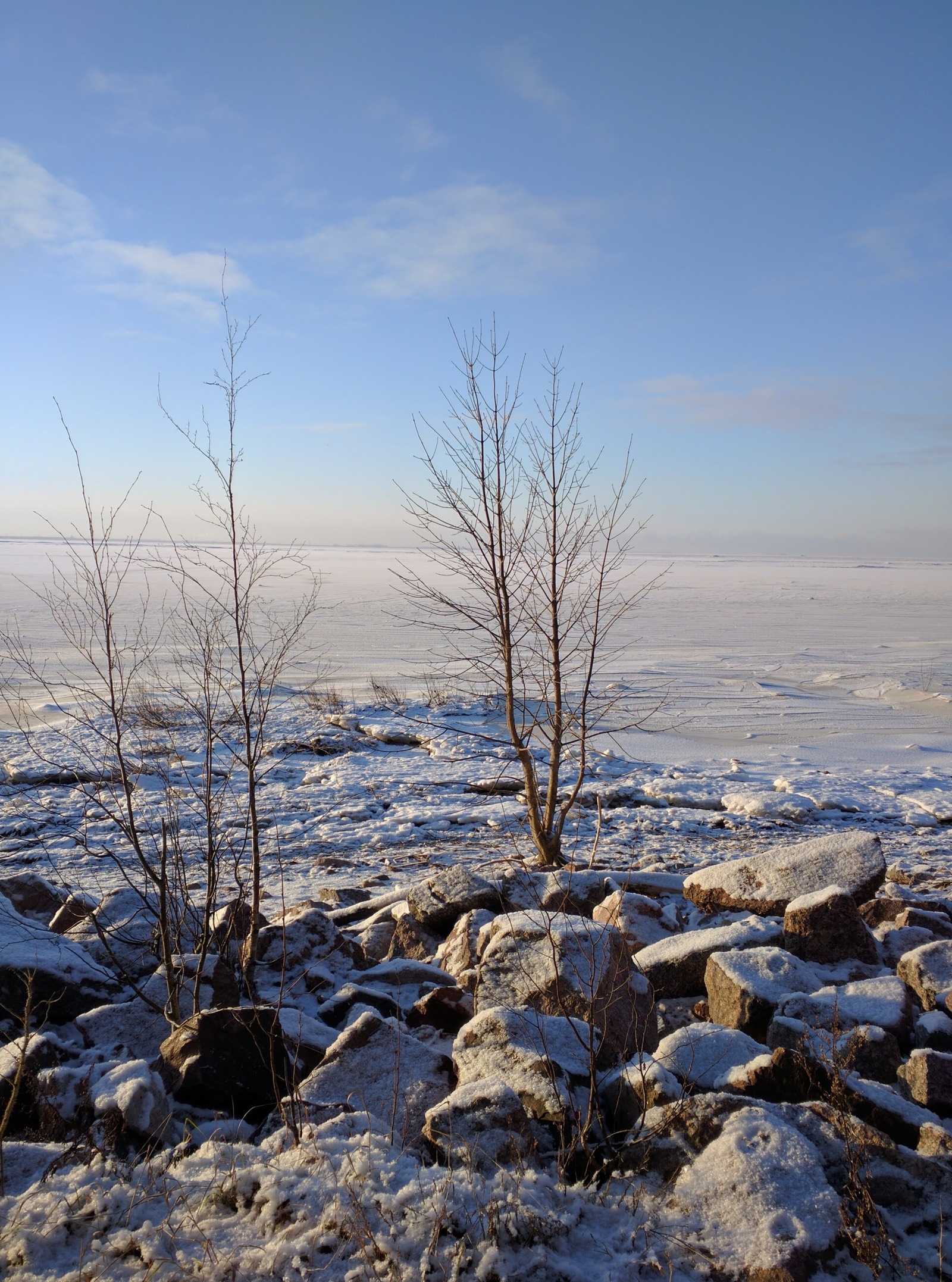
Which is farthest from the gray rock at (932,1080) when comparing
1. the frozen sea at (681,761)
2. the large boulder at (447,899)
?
the frozen sea at (681,761)

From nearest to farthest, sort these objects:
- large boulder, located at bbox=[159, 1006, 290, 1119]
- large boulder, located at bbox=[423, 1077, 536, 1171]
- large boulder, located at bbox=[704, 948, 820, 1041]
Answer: large boulder, located at bbox=[423, 1077, 536, 1171] < large boulder, located at bbox=[159, 1006, 290, 1119] < large boulder, located at bbox=[704, 948, 820, 1041]

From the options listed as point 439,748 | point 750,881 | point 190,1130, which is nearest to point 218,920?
point 190,1130

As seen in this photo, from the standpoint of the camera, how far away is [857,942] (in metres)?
4.59

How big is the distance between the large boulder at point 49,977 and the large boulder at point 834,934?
3.86m

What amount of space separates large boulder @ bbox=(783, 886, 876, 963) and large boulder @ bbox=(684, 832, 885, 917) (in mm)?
640

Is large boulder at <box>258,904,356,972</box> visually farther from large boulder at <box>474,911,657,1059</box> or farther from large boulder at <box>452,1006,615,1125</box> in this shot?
large boulder at <box>452,1006,615,1125</box>

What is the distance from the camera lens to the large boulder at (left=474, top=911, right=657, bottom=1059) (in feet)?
12.0

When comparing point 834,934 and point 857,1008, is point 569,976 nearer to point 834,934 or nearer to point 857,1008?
point 857,1008

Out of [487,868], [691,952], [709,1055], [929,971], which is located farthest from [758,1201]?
[487,868]

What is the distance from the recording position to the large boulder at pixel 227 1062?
3301 mm

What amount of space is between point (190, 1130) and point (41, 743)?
9125 millimetres

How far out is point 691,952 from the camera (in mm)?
4434

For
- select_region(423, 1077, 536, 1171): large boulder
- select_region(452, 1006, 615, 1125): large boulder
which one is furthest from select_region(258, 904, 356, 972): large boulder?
select_region(423, 1077, 536, 1171): large boulder

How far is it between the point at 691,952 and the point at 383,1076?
191 centimetres
